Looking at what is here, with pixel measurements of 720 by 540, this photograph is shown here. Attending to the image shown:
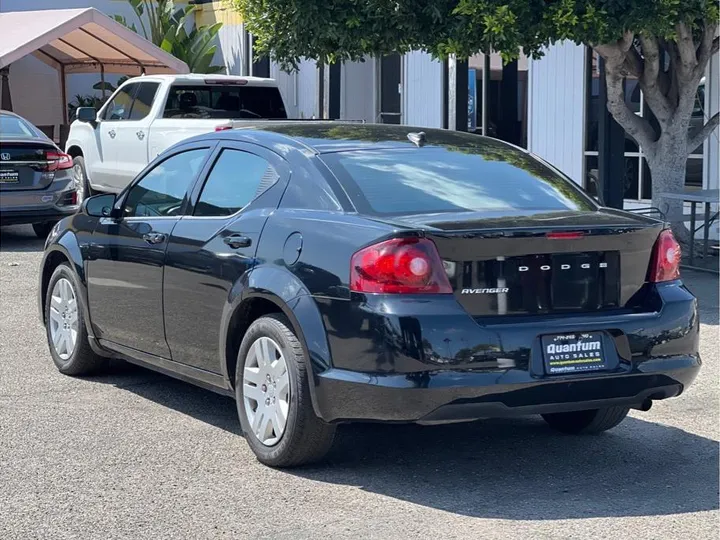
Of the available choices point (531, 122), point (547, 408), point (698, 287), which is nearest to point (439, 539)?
point (547, 408)

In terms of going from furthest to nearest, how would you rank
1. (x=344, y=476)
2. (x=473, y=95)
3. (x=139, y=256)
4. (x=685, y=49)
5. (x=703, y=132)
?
1. (x=473, y=95)
2. (x=703, y=132)
3. (x=685, y=49)
4. (x=139, y=256)
5. (x=344, y=476)

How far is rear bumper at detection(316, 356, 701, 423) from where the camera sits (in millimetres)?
5324

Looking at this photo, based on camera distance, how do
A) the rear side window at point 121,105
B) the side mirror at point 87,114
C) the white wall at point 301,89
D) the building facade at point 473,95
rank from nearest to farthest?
the rear side window at point 121,105 → the building facade at point 473,95 → the side mirror at point 87,114 → the white wall at point 301,89

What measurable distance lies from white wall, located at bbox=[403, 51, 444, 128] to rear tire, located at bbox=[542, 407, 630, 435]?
15.4 meters

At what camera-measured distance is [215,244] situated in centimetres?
636

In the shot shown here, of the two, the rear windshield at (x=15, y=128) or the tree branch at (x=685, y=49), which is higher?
the tree branch at (x=685, y=49)

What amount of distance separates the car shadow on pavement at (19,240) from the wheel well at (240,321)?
916 cm

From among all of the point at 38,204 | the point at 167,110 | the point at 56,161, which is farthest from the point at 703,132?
the point at 38,204

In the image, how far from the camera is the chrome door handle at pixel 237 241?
20.1 feet

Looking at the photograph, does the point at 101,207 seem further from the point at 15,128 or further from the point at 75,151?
the point at 75,151

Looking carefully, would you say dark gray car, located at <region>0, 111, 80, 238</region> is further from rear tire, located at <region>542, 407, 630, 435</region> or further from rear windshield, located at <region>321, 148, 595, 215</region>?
rear tire, located at <region>542, 407, 630, 435</region>

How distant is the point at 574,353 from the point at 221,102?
11.0 metres

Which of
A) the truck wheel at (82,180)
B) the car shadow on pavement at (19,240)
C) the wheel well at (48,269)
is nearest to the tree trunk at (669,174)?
the car shadow on pavement at (19,240)

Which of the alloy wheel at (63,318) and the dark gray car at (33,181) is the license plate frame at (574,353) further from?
the dark gray car at (33,181)
